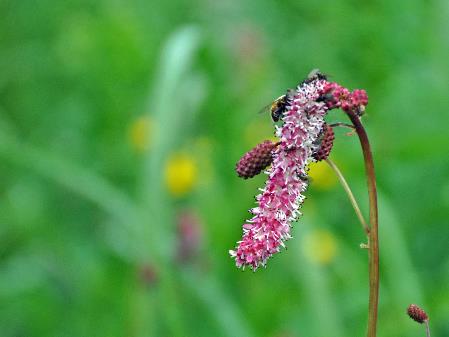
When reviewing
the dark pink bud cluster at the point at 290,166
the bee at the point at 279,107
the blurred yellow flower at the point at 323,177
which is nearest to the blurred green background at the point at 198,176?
the blurred yellow flower at the point at 323,177

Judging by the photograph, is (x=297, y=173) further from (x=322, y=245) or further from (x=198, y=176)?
(x=198, y=176)

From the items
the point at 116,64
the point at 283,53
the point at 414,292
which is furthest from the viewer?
the point at 283,53

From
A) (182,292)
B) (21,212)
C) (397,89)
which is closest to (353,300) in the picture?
(182,292)

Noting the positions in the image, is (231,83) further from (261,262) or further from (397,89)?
(261,262)

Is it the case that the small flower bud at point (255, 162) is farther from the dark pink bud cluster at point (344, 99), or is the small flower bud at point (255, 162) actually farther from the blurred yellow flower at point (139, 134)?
the blurred yellow flower at point (139, 134)

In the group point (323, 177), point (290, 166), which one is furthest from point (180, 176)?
point (290, 166)

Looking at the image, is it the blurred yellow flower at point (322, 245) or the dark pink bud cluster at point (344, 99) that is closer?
the dark pink bud cluster at point (344, 99)

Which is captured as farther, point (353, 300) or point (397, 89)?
point (397, 89)

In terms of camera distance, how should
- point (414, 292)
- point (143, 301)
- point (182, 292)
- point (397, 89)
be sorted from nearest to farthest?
1. point (143, 301)
2. point (414, 292)
3. point (182, 292)
4. point (397, 89)
